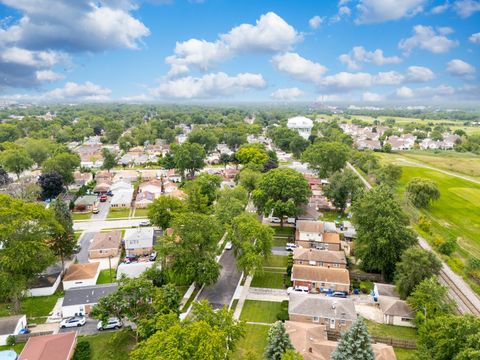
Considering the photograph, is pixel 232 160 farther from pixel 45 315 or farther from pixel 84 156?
pixel 45 315

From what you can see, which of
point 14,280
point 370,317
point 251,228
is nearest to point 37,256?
point 14,280

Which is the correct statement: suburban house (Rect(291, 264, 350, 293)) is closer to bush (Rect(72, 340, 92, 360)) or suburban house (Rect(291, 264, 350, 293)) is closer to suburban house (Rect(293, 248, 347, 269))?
suburban house (Rect(293, 248, 347, 269))

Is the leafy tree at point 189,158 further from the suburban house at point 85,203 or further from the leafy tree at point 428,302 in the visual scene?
the leafy tree at point 428,302

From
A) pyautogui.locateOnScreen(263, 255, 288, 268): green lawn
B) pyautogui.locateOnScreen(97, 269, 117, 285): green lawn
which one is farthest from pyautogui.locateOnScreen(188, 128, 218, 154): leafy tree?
pyautogui.locateOnScreen(97, 269, 117, 285): green lawn

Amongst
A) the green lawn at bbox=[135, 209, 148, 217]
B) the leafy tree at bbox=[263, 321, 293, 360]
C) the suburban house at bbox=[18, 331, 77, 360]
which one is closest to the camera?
the leafy tree at bbox=[263, 321, 293, 360]

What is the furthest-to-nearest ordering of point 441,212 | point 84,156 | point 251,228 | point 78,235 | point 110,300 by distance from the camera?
1. point 84,156
2. point 441,212
3. point 78,235
4. point 251,228
5. point 110,300

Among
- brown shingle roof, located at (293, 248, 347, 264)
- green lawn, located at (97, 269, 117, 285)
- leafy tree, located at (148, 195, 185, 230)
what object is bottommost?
green lawn, located at (97, 269, 117, 285)

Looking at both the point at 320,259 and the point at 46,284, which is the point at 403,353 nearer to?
the point at 320,259
